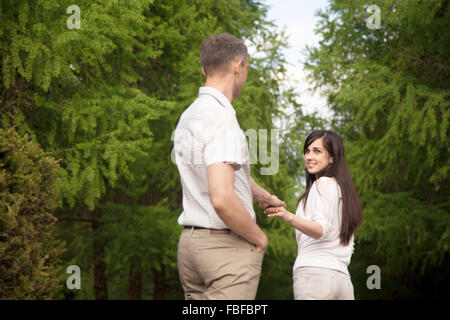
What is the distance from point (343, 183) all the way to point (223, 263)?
116cm

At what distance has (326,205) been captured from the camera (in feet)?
10.2

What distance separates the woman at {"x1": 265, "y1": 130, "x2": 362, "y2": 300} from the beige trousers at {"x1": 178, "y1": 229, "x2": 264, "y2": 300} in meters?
0.48

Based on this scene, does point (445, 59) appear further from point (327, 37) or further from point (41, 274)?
point (41, 274)

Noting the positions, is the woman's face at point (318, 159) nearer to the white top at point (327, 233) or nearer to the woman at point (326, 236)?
the woman at point (326, 236)

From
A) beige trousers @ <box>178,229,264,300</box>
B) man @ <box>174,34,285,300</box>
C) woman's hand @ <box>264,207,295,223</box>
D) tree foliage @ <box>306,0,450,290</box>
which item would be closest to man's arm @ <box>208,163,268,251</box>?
man @ <box>174,34,285,300</box>

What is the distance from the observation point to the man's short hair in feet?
8.51

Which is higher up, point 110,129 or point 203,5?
point 203,5

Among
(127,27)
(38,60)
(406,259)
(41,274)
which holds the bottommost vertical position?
(406,259)

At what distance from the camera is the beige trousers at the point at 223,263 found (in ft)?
8.06

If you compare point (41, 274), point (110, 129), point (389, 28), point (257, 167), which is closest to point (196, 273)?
point (41, 274)

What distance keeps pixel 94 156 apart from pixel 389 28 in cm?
1002

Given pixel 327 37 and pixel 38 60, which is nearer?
pixel 38 60

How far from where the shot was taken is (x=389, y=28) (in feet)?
47.5

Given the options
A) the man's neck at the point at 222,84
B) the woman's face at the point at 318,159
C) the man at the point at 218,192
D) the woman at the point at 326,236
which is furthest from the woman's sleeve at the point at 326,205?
the man's neck at the point at 222,84
